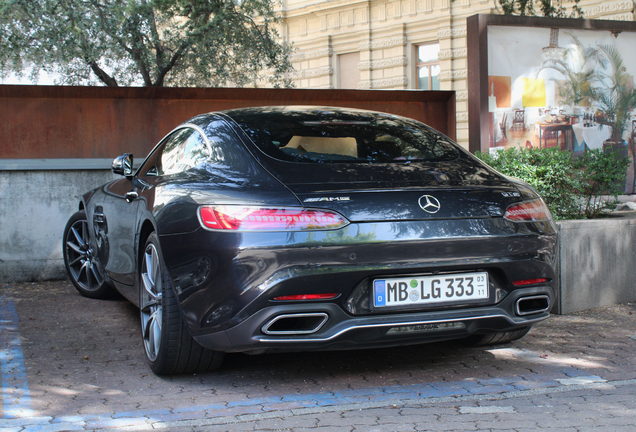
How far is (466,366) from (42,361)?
2503 millimetres

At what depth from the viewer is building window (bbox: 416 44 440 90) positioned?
23.2 m

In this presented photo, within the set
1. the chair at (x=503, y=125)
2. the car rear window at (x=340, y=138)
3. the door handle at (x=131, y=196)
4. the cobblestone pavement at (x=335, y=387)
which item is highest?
the chair at (x=503, y=125)

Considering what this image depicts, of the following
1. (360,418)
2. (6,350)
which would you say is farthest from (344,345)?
(6,350)

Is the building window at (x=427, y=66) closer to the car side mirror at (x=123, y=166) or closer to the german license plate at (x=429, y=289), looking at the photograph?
the car side mirror at (x=123, y=166)

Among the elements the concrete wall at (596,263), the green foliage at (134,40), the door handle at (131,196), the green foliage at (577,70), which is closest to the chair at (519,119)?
the green foliage at (577,70)

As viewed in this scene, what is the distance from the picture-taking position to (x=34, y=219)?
7188 mm

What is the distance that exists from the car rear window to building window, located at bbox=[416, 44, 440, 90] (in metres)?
19.3

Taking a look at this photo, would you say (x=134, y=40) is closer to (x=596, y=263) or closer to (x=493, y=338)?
(x=596, y=263)

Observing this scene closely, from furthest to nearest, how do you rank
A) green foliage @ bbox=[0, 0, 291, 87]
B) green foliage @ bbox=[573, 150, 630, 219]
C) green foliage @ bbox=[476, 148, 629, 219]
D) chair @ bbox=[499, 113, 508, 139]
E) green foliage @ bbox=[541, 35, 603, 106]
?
green foliage @ bbox=[0, 0, 291, 87], green foliage @ bbox=[541, 35, 603, 106], chair @ bbox=[499, 113, 508, 139], green foliage @ bbox=[573, 150, 630, 219], green foliage @ bbox=[476, 148, 629, 219]

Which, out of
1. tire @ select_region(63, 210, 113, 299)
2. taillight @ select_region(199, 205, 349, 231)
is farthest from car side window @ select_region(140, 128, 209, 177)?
tire @ select_region(63, 210, 113, 299)

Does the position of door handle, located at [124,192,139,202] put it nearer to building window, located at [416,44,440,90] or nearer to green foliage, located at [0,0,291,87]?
green foliage, located at [0,0,291,87]

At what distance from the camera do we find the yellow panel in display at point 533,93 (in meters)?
7.93

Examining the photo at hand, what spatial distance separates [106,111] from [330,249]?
18.1 feet

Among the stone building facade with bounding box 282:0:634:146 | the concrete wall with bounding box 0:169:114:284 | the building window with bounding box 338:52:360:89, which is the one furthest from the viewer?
the building window with bounding box 338:52:360:89
